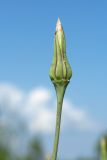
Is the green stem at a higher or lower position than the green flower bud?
lower

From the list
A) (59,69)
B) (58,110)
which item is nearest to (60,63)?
(59,69)

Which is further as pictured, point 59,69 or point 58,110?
point 59,69

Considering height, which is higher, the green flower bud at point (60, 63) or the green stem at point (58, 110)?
the green flower bud at point (60, 63)

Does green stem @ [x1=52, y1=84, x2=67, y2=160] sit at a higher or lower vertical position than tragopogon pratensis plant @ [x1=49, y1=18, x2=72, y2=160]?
lower

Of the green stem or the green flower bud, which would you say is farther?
the green flower bud

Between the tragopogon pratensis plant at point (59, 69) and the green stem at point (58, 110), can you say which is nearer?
the green stem at point (58, 110)

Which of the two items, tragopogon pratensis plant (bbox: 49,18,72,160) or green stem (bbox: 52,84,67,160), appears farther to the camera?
tragopogon pratensis plant (bbox: 49,18,72,160)

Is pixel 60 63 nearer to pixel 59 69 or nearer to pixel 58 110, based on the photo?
pixel 59 69
